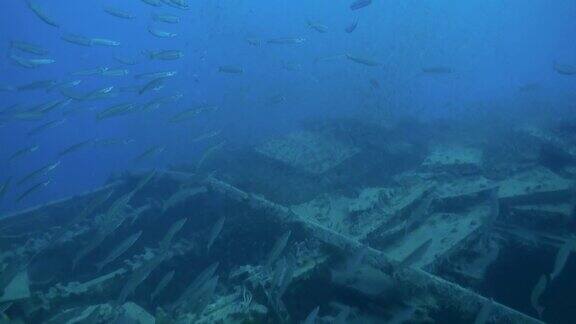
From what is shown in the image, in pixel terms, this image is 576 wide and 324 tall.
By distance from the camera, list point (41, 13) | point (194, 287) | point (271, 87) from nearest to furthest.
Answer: point (194, 287), point (41, 13), point (271, 87)

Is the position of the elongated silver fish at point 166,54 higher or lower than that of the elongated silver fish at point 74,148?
higher

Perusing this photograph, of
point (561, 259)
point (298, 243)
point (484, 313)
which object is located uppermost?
point (484, 313)

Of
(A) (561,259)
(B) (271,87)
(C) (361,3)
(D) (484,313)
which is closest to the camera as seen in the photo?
(D) (484,313)

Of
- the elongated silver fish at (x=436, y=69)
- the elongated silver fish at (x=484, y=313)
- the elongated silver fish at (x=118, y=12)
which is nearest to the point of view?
the elongated silver fish at (x=484, y=313)

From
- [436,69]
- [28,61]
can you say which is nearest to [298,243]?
[436,69]

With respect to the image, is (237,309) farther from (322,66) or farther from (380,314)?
(322,66)

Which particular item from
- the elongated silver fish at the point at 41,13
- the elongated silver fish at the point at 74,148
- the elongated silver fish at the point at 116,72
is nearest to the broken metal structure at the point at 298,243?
the elongated silver fish at the point at 74,148

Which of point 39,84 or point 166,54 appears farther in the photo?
point 39,84

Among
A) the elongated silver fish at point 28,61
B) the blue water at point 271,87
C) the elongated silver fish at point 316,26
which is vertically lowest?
the blue water at point 271,87

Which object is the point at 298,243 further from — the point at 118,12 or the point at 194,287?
the point at 118,12

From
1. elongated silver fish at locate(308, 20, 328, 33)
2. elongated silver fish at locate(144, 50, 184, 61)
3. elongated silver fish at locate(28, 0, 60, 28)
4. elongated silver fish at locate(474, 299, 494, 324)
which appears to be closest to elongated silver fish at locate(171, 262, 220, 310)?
elongated silver fish at locate(474, 299, 494, 324)

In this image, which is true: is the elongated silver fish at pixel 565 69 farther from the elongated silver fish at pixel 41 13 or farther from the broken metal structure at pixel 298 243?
the elongated silver fish at pixel 41 13
